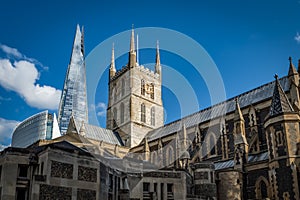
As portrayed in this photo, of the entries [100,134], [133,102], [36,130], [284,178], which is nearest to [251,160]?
[284,178]

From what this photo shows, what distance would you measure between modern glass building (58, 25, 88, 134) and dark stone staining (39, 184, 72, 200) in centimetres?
10600

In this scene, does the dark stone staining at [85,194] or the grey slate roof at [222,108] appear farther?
the grey slate roof at [222,108]

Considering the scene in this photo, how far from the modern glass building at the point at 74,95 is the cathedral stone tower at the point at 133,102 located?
6216 centimetres

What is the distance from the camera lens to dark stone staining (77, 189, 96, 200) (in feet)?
66.8

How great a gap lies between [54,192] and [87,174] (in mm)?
2539

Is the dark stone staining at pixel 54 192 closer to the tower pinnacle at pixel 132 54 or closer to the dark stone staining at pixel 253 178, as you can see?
the dark stone staining at pixel 253 178

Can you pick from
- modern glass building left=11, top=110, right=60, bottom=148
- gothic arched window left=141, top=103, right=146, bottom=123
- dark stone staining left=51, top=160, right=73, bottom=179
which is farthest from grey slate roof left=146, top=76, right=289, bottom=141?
modern glass building left=11, top=110, right=60, bottom=148

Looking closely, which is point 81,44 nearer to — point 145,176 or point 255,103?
point 255,103

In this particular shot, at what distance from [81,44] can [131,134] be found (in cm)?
9774

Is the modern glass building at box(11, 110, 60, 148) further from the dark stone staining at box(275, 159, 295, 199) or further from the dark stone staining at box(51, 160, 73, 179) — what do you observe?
the dark stone staining at box(51, 160, 73, 179)

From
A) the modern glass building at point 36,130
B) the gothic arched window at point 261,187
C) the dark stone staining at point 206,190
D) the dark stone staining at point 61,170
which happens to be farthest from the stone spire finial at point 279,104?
the modern glass building at point 36,130

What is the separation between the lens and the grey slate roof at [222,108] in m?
41.0

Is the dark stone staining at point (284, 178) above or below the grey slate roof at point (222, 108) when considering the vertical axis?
below

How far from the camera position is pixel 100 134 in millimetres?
59375
